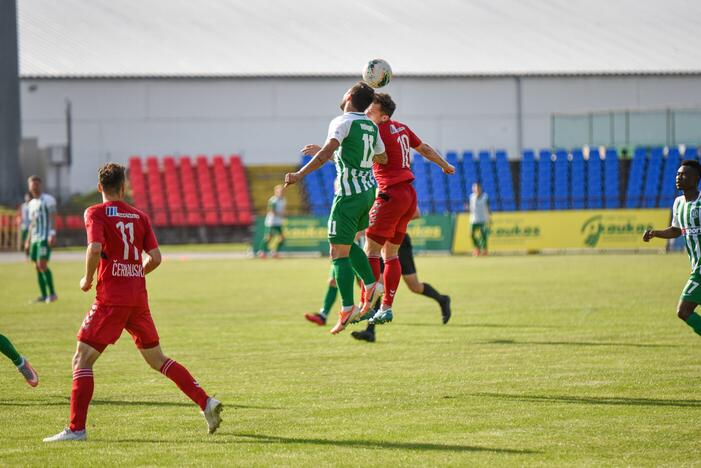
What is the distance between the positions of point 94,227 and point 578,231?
95.7ft

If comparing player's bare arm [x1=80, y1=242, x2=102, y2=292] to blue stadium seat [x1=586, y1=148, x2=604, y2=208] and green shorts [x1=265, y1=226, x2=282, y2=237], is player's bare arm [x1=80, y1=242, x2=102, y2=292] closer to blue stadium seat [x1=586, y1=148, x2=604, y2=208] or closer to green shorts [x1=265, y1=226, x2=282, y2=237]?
green shorts [x1=265, y1=226, x2=282, y2=237]

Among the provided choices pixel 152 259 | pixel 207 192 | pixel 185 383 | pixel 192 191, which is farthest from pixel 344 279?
pixel 192 191

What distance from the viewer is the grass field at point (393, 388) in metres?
7.14

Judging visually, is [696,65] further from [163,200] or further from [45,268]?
[45,268]

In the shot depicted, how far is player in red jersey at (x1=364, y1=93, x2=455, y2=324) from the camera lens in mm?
11047

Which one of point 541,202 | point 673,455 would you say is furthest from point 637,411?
point 541,202

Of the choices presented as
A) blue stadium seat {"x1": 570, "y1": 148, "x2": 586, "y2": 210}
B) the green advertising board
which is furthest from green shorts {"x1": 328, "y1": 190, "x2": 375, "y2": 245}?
blue stadium seat {"x1": 570, "y1": 148, "x2": 586, "y2": 210}

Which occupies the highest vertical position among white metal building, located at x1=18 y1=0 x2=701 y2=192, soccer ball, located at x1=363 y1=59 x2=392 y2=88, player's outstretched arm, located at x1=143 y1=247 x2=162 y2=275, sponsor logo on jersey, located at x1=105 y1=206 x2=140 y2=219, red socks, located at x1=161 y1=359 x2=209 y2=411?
white metal building, located at x1=18 y1=0 x2=701 y2=192

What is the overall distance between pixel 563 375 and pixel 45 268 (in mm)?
11991

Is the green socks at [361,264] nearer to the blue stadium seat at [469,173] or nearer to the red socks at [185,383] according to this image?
the red socks at [185,383]

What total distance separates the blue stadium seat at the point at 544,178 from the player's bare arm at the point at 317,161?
1469 inches

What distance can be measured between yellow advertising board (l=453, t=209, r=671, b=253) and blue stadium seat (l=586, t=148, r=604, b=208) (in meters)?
10.4

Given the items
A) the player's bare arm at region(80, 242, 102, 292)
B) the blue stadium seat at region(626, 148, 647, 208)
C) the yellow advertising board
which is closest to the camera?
the player's bare arm at region(80, 242, 102, 292)

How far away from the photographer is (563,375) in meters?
10.2
